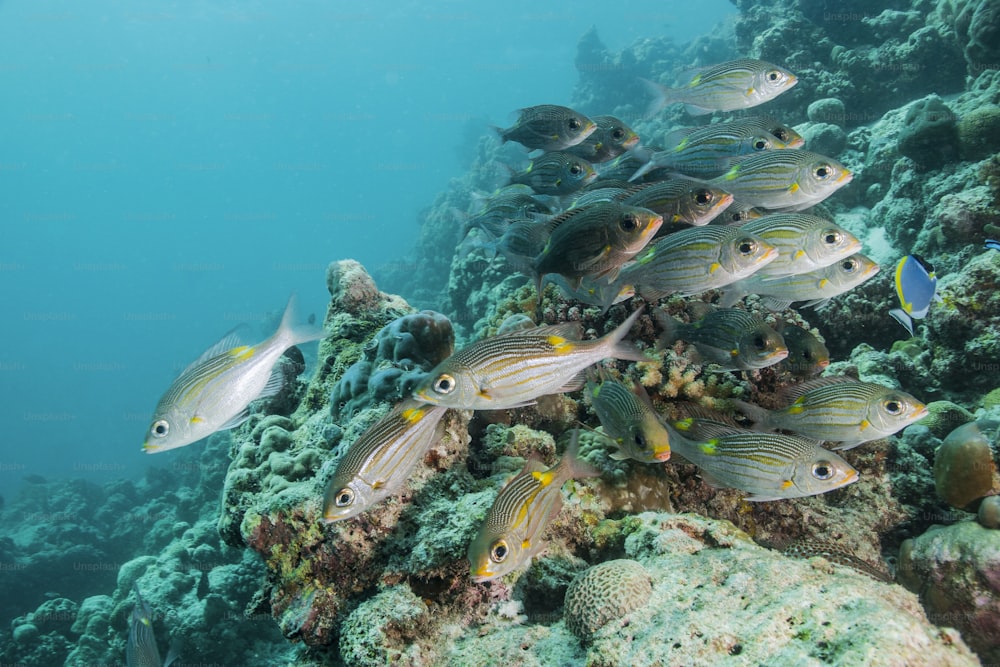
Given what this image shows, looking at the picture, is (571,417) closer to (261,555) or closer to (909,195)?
(261,555)

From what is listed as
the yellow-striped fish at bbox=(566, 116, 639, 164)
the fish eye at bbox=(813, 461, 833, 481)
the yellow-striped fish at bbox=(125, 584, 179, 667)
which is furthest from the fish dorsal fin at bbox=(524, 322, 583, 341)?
the yellow-striped fish at bbox=(125, 584, 179, 667)

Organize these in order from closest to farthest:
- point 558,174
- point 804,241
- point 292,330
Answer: point 292,330 < point 804,241 < point 558,174

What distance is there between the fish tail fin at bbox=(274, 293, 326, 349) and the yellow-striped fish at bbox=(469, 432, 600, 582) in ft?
5.13

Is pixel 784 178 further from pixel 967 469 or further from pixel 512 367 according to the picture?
pixel 512 367

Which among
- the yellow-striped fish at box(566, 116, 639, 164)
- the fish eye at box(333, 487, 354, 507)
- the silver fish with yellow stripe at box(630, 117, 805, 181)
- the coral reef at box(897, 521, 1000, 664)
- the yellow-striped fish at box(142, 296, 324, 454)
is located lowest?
the coral reef at box(897, 521, 1000, 664)

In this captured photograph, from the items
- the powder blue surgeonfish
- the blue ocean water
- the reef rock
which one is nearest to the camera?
the reef rock

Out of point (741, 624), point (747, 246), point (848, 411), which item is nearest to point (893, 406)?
point (848, 411)

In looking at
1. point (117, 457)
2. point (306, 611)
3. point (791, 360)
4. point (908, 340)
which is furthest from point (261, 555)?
point (117, 457)

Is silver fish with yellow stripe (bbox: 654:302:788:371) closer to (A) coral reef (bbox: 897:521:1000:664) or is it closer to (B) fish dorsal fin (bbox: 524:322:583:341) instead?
(B) fish dorsal fin (bbox: 524:322:583:341)

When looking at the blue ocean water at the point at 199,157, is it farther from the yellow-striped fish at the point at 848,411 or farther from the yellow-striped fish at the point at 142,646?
the yellow-striped fish at the point at 848,411

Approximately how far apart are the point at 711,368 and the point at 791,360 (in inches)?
25.0

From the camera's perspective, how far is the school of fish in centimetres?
250

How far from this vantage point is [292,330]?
10.3 feet

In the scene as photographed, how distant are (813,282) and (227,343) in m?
4.28
